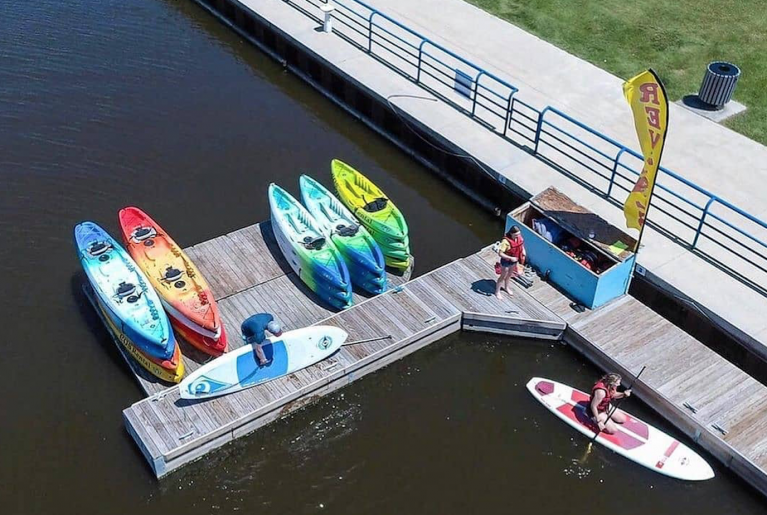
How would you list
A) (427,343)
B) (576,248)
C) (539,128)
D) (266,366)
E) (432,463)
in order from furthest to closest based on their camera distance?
(539,128)
(576,248)
(427,343)
(266,366)
(432,463)

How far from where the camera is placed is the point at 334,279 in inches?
616

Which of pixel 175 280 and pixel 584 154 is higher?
pixel 584 154

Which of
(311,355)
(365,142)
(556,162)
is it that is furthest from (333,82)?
(311,355)

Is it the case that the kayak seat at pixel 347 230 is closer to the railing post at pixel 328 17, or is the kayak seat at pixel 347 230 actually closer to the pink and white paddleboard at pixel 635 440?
the pink and white paddleboard at pixel 635 440

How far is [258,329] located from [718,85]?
1444 cm

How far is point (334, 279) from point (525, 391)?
4.29m

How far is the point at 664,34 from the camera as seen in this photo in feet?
82.2

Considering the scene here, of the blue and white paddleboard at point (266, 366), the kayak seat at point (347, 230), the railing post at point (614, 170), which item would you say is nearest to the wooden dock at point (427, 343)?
the blue and white paddleboard at point (266, 366)

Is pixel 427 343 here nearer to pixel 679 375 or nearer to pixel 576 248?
pixel 576 248

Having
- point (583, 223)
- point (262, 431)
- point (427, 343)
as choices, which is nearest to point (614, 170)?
point (583, 223)

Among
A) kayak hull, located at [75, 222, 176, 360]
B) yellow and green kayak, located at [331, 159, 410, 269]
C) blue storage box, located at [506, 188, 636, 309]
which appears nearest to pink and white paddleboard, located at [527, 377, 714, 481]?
blue storage box, located at [506, 188, 636, 309]

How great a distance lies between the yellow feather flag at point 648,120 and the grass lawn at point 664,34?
7634mm

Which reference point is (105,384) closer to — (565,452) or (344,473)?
(344,473)

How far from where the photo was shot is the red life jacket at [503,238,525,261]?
15.5 metres
